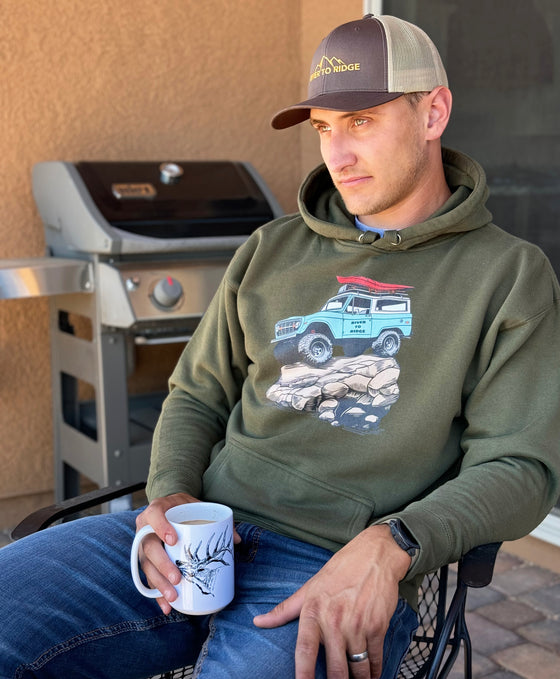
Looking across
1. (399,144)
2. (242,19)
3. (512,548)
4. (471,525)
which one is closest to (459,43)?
(242,19)

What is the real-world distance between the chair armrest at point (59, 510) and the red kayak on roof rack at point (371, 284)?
24.0 inches

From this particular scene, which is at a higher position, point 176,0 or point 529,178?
point 176,0

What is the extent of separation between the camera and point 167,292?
2.79m

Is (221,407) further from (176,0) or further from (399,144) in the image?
(176,0)

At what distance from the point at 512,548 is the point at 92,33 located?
8.27 ft

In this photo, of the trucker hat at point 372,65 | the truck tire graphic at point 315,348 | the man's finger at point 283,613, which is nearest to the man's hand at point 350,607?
the man's finger at point 283,613

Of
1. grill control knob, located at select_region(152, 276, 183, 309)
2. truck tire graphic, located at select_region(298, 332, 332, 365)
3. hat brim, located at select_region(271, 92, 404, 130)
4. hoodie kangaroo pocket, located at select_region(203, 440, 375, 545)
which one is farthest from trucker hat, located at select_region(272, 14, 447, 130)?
grill control knob, located at select_region(152, 276, 183, 309)

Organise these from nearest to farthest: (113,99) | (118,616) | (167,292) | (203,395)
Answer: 1. (118,616)
2. (203,395)
3. (167,292)
4. (113,99)

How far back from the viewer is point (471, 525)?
1356 millimetres

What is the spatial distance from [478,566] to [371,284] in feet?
1.83

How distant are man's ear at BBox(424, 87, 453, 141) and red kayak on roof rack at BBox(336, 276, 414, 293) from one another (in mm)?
311

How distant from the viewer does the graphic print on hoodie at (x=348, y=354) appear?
5.08 feet

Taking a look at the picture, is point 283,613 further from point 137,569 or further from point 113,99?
point 113,99

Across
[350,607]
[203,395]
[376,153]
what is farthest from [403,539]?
[376,153]
